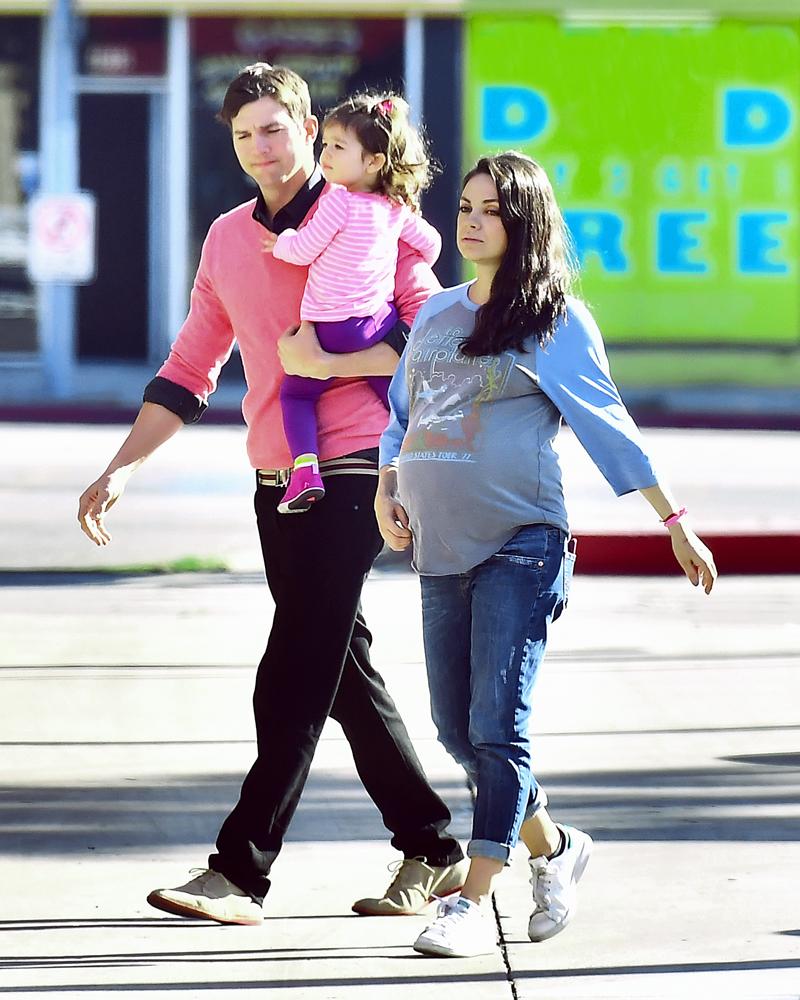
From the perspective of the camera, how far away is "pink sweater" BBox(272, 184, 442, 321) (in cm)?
412

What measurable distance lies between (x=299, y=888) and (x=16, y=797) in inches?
44.9

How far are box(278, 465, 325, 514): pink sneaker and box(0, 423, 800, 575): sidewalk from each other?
5.55 metres

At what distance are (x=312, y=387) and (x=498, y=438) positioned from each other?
0.46 meters

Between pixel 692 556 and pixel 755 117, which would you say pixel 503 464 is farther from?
pixel 755 117

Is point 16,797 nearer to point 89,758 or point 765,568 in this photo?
point 89,758

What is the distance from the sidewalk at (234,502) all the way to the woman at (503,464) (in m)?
5.74

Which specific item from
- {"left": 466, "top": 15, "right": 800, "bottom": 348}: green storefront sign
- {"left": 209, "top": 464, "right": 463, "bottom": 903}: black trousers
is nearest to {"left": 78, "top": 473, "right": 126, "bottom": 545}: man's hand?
{"left": 209, "top": 464, "right": 463, "bottom": 903}: black trousers

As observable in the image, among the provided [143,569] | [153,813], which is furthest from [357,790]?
[143,569]

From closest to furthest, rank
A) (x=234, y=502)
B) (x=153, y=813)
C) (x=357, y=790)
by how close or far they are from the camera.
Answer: (x=153, y=813) < (x=357, y=790) < (x=234, y=502)

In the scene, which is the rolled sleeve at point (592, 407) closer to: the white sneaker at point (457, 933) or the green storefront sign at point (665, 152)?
the white sneaker at point (457, 933)

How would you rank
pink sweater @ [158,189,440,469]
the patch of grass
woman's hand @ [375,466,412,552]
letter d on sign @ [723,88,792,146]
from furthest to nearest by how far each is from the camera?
1. letter d on sign @ [723,88,792,146]
2. the patch of grass
3. pink sweater @ [158,189,440,469]
4. woman's hand @ [375,466,412,552]

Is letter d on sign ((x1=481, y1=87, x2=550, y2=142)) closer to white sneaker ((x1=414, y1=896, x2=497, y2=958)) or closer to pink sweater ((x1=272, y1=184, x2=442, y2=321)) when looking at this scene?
pink sweater ((x1=272, y1=184, x2=442, y2=321))

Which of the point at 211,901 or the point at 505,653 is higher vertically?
the point at 505,653

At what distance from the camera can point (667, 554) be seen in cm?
991
